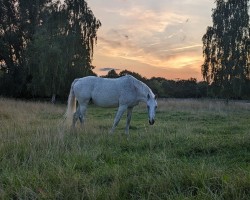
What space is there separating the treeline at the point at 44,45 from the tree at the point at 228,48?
11.6 meters

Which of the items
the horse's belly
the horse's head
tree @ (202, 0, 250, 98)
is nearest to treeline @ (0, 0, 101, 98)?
tree @ (202, 0, 250, 98)

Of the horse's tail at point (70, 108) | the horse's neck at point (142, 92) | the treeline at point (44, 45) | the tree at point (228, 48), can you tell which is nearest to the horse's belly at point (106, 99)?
the horse's neck at point (142, 92)

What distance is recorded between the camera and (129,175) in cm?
425

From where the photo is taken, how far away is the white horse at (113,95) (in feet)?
30.5

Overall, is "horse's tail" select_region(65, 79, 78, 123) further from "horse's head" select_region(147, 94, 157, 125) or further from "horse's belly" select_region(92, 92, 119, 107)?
"horse's head" select_region(147, 94, 157, 125)

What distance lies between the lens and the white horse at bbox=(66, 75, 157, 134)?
9289mm

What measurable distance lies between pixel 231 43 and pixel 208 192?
2858 centimetres

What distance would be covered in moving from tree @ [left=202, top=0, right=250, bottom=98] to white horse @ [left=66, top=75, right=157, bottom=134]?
72.3ft

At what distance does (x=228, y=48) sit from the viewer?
29781mm

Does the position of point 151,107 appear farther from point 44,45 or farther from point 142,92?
point 44,45

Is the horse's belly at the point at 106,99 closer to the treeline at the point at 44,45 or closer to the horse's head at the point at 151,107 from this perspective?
the horse's head at the point at 151,107

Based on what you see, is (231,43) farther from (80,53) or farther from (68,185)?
(68,185)

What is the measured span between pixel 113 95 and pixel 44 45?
19.9 metres

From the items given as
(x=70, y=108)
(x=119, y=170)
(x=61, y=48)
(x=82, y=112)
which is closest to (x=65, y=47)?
(x=61, y=48)
